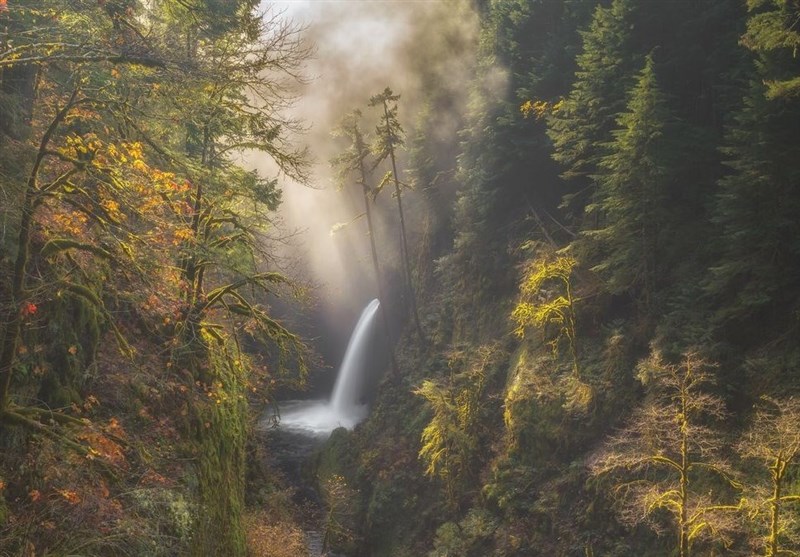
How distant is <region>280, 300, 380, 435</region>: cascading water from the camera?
29547 millimetres

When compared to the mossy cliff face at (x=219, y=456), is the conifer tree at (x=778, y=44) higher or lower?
higher

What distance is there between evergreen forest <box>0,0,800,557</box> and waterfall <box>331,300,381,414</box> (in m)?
4.20

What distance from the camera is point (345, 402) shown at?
31.1 meters

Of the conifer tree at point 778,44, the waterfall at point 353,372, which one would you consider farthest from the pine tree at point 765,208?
the waterfall at point 353,372

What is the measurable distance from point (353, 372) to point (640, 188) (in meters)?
22.0

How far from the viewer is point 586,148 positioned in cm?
1744

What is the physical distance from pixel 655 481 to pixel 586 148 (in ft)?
35.9

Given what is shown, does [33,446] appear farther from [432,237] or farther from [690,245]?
[432,237]

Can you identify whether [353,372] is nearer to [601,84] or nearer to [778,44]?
[601,84]

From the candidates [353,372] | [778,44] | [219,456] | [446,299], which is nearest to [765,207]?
[778,44]

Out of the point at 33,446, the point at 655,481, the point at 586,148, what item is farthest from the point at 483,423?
the point at 33,446

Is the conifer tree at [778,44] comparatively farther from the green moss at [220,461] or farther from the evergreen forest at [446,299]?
the green moss at [220,461]

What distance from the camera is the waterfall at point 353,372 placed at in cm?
3091

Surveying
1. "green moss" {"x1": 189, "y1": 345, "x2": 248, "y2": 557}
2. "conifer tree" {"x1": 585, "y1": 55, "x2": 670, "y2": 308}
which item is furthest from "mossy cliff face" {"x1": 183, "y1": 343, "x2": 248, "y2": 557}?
"conifer tree" {"x1": 585, "y1": 55, "x2": 670, "y2": 308}
